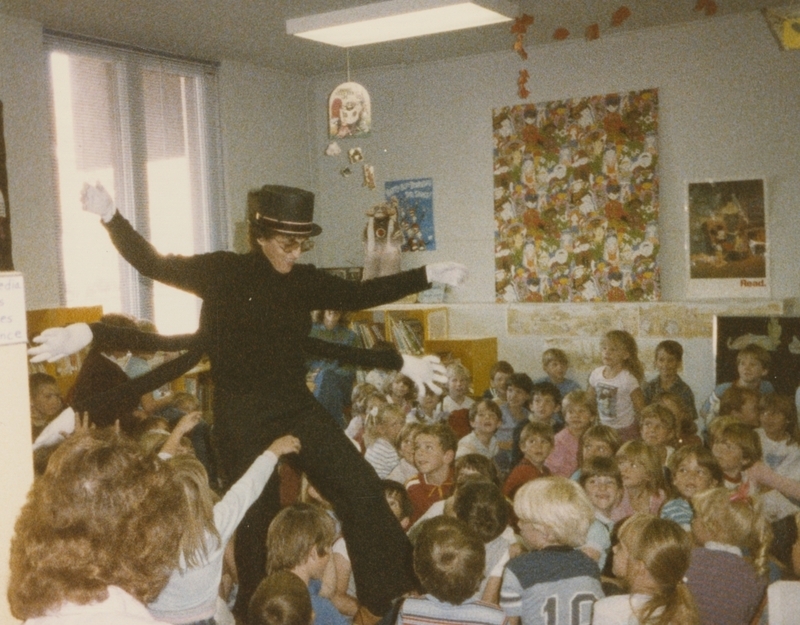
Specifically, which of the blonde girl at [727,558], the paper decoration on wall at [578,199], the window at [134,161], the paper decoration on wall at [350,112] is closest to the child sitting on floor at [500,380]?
the paper decoration on wall at [578,199]

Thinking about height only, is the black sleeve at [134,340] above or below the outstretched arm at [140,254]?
below

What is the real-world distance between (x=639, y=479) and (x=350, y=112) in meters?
2.37

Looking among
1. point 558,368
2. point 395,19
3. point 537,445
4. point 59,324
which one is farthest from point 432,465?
point 59,324

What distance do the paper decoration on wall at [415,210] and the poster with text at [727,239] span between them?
77.9 inches

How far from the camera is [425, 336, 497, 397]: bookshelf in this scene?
6098 millimetres

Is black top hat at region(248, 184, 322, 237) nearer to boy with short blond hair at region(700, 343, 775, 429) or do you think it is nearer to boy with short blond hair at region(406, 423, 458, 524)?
boy with short blond hair at region(406, 423, 458, 524)

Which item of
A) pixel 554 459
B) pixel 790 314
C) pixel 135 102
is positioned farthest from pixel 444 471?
pixel 135 102

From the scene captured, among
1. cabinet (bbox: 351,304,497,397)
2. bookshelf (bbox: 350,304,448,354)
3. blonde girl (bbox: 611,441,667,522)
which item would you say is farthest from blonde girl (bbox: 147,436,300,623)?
bookshelf (bbox: 350,304,448,354)

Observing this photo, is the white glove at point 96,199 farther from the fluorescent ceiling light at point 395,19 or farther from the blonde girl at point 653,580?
the fluorescent ceiling light at point 395,19

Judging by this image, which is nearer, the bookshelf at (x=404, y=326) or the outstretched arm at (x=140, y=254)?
the outstretched arm at (x=140, y=254)

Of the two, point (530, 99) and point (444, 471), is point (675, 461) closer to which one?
point (444, 471)

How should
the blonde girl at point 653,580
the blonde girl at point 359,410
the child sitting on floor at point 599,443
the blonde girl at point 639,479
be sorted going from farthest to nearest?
1. the blonde girl at point 359,410
2. the child sitting on floor at point 599,443
3. the blonde girl at point 639,479
4. the blonde girl at point 653,580

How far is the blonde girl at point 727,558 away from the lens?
7.97 ft

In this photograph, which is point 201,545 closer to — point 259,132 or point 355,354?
point 355,354
